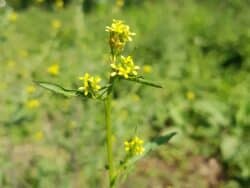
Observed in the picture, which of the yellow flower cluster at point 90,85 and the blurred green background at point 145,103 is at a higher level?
the yellow flower cluster at point 90,85

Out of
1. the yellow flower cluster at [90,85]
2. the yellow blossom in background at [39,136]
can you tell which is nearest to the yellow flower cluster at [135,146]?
the yellow flower cluster at [90,85]

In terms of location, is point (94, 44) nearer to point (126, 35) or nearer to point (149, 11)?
point (149, 11)

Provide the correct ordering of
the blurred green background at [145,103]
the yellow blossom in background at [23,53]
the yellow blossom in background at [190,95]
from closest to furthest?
the blurred green background at [145,103], the yellow blossom in background at [190,95], the yellow blossom in background at [23,53]

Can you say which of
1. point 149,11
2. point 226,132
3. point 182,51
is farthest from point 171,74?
point 149,11

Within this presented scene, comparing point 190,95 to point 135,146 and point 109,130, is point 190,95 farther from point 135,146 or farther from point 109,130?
point 109,130

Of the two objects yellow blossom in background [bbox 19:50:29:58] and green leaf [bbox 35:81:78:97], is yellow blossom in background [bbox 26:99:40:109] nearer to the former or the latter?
yellow blossom in background [bbox 19:50:29:58]

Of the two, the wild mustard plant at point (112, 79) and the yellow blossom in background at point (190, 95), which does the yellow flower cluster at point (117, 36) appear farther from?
the yellow blossom in background at point (190, 95)
